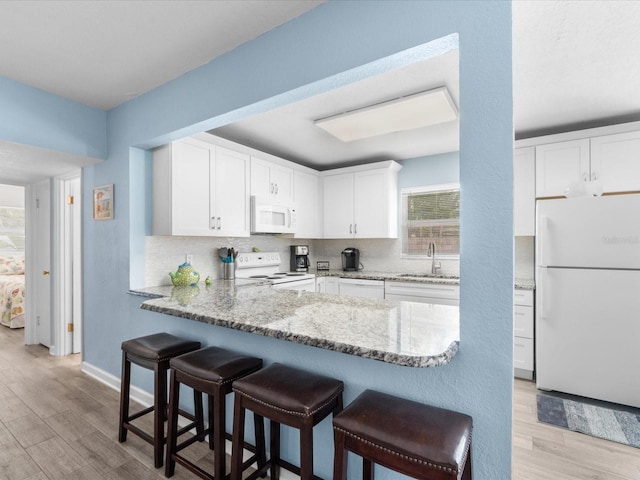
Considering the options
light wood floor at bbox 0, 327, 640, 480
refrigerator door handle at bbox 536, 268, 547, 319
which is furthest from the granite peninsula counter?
refrigerator door handle at bbox 536, 268, 547, 319

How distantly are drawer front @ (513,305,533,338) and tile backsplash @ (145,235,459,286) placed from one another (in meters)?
0.90

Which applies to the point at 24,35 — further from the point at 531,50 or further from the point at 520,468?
the point at 520,468

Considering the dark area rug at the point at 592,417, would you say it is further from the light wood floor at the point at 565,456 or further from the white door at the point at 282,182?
the white door at the point at 282,182

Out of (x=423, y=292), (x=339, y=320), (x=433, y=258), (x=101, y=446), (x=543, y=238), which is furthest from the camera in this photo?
(x=433, y=258)

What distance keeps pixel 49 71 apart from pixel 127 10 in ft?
3.55

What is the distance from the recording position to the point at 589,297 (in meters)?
2.63

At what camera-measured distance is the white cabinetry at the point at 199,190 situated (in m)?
2.69

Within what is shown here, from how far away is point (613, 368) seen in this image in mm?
2551

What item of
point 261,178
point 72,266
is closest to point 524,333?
point 261,178

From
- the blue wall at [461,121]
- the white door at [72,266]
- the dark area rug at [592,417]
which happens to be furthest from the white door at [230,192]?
the dark area rug at [592,417]

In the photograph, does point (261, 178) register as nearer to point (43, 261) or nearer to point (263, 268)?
point (263, 268)

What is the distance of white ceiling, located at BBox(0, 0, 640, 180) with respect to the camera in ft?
5.37

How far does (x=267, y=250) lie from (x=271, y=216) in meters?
0.65

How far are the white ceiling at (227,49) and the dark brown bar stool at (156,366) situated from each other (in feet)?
6.01
